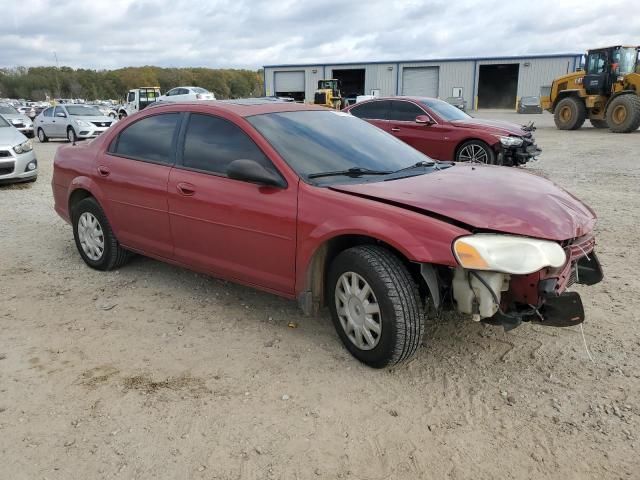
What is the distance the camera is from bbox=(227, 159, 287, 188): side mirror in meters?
3.47

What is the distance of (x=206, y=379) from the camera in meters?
3.22

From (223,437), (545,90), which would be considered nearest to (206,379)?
(223,437)

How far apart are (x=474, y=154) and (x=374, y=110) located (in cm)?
249

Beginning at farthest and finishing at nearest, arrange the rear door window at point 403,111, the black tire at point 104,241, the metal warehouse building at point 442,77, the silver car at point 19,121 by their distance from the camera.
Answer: the metal warehouse building at point 442,77 < the silver car at point 19,121 < the rear door window at point 403,111 < the black tire at point 104,241

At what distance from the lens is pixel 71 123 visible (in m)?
19.4

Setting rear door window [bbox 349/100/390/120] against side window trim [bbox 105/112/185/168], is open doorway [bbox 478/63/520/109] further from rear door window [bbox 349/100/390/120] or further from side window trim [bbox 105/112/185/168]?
side window trim [bbox 105/112/185/168]

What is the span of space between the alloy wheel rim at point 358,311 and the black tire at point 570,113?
68.3 feet

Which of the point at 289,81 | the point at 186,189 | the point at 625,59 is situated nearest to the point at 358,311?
the point at 186,189

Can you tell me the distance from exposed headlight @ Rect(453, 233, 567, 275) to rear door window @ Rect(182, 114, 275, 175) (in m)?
1.42

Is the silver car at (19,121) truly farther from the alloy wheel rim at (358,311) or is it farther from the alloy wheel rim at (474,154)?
the alloy wheel rim at (358,311)

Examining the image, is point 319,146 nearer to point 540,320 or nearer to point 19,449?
point 540,320

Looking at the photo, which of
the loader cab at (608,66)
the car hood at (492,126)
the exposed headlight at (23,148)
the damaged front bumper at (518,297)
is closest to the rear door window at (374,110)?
the car hood at (492,126)

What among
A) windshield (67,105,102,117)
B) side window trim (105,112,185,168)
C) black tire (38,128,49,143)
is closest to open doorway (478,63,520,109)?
windshield (67,105,102,117)

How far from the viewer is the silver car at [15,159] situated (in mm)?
9734
